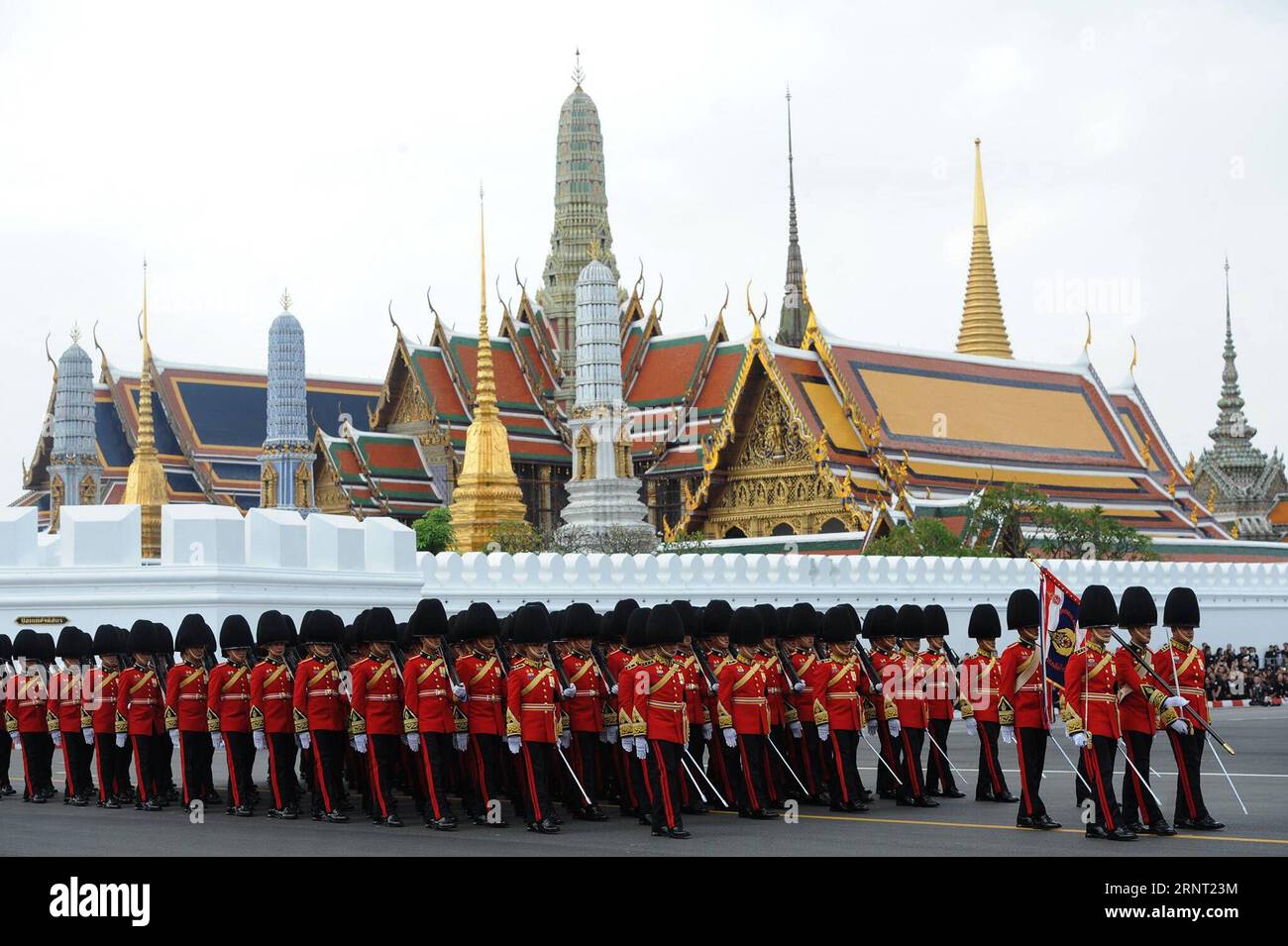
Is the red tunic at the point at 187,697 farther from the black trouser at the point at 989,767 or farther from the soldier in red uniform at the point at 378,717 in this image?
the black trouser at the point at 989,767

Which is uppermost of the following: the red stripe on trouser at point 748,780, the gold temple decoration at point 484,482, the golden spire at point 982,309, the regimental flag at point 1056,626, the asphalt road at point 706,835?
the golden spire at point 982,309

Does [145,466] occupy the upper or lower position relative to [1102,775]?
upper

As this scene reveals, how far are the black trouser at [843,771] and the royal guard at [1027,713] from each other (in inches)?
44.5

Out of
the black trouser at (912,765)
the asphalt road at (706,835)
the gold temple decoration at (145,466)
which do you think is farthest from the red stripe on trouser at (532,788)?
the gold temple decoration at (145,466)

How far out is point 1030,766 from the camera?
12.9 metres

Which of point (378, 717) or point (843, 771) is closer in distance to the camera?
point (378, 717)

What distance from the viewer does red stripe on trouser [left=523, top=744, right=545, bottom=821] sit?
43.0 ft

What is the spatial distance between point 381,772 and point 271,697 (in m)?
1.14

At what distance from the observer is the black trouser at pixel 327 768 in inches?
552

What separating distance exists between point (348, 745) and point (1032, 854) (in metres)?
6.02

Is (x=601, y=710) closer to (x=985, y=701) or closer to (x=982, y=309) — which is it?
(x=985, y=701)

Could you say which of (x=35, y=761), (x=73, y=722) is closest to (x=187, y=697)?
(x=73, y=722)

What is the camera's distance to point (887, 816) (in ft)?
45.4
